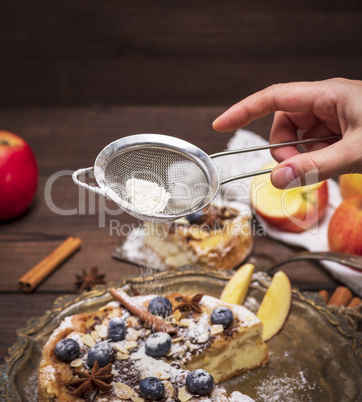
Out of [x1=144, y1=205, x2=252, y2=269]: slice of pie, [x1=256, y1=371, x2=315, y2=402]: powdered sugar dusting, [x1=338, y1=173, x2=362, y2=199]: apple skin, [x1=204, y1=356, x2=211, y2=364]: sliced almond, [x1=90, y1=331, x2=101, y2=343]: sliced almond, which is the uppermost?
[x1=338, y1=173, x2=362, y2=199]: apple skin

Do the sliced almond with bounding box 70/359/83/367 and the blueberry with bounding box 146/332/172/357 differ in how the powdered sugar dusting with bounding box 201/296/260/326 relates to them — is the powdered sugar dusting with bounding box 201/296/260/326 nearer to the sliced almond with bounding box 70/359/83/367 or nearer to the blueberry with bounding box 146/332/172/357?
the blueberry with bounding box 146/332/172/357

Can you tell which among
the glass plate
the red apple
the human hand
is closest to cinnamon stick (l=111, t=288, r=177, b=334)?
the glass plate

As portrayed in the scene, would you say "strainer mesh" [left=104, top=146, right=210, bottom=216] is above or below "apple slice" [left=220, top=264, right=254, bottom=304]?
above

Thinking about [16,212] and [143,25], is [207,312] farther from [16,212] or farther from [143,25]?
[143,25]

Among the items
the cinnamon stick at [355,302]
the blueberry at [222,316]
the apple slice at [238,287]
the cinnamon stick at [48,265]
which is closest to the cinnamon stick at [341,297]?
the cinnamon stick at [355,302]

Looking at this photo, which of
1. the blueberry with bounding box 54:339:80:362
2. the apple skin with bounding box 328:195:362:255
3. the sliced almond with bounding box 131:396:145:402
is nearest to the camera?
the sliced almond with bounding box 131:396:145:402

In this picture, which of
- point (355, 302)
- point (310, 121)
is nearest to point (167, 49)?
point (310, 121)

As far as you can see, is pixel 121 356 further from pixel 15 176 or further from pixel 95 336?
pixel 15 176
